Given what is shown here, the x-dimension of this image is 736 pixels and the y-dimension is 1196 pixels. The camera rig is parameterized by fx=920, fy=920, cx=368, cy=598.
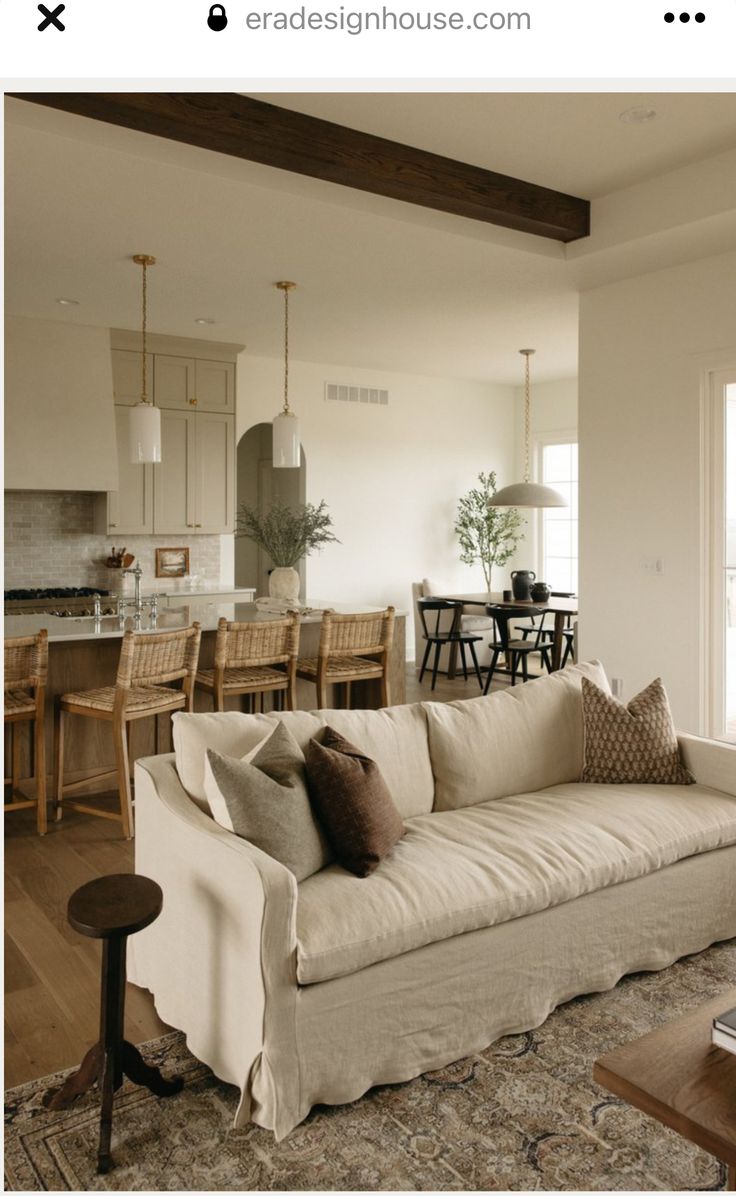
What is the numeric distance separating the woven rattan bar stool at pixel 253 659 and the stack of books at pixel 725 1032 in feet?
9.43

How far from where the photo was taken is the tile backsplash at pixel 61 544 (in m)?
Answer: 6.64

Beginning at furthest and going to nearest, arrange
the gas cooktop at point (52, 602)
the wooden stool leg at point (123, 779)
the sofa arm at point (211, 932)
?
the gas cooktop at point (52, 602) → the wooden stool leg at point (123, 779) → the sofa arm at point (211, 932)

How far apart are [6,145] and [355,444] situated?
17.7 feet

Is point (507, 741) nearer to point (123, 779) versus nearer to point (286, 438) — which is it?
point (123, 779)

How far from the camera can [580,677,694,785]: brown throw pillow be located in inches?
126

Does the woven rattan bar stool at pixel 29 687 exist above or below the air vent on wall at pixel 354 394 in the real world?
below

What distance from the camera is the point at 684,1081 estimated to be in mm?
1664

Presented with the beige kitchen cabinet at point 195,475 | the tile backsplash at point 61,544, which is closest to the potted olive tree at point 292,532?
the beige kitchen cabinet at point 195,475

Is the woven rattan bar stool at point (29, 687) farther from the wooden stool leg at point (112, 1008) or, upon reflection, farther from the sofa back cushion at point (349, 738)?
the wooden stool leg at point (112, 1008)

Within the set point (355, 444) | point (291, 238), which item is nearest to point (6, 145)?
point (291, 238)

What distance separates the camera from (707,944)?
9.44 ft

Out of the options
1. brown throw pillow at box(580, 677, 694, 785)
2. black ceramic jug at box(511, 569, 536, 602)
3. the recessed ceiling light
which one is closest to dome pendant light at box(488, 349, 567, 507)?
black ceramic jug at box(511, 569, 536, 602)
